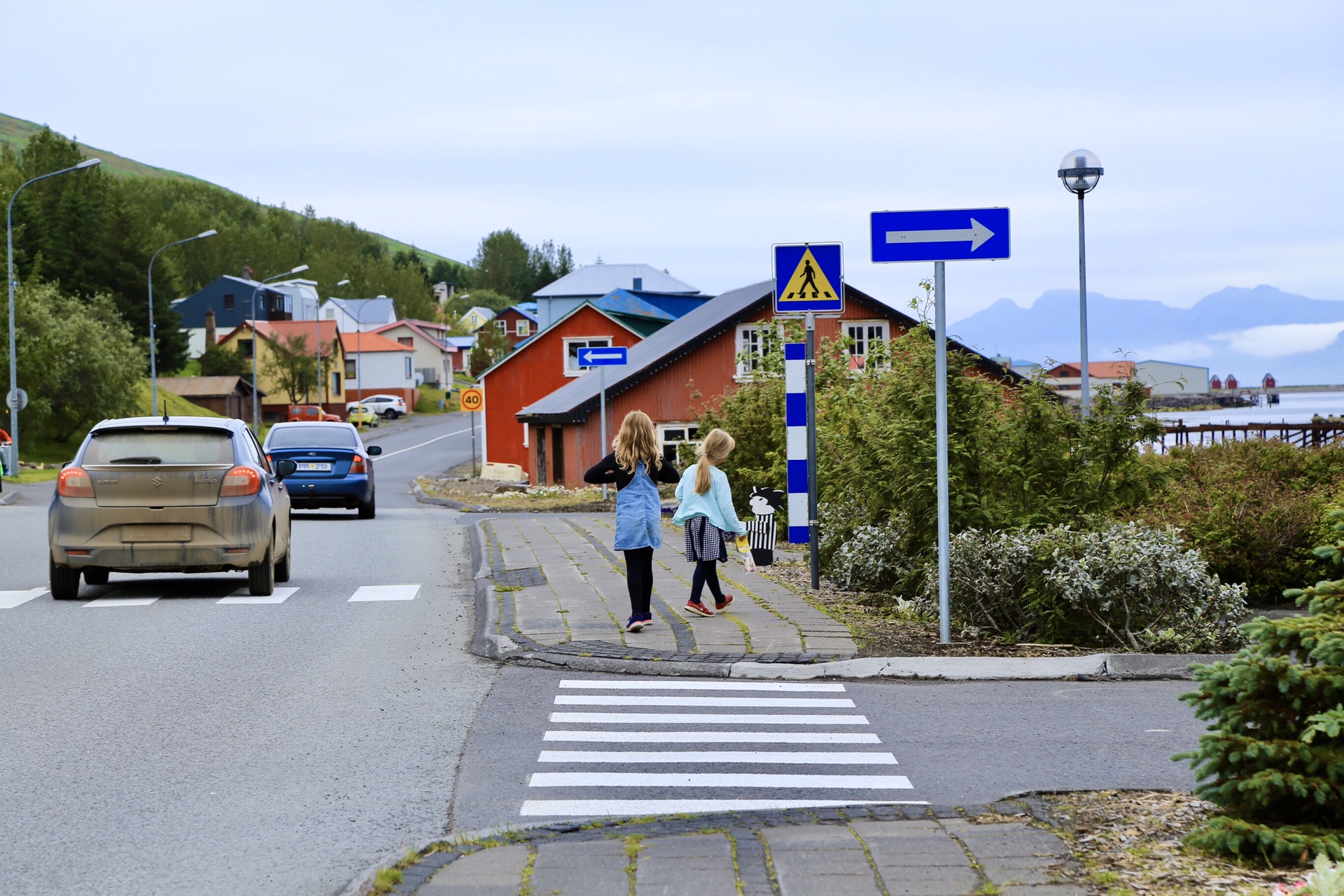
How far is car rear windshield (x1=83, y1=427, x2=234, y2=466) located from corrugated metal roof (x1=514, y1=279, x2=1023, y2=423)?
102 ft

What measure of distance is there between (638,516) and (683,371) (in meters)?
36.1

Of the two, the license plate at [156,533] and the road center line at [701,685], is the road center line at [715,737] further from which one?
the license plate at [156,533]

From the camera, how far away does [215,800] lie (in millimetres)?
5664

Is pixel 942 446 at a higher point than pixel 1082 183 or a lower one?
lower

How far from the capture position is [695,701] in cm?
777

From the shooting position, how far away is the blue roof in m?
63.1

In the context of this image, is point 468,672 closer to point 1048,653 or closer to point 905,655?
point 905,655

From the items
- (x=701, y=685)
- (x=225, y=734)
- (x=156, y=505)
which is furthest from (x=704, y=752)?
(x=156, y=505)

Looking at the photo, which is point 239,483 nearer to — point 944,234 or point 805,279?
point 805,279

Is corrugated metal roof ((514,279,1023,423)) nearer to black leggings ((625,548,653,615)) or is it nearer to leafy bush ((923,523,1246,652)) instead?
leafy bush ((923,523,1246,652))

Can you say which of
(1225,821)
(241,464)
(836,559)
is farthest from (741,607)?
(1225,821)

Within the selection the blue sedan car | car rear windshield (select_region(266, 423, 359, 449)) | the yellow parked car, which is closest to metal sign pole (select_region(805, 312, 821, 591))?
the blue sedan car

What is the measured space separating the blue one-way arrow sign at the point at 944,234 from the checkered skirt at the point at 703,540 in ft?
8.55

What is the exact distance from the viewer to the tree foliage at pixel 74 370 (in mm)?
59812
